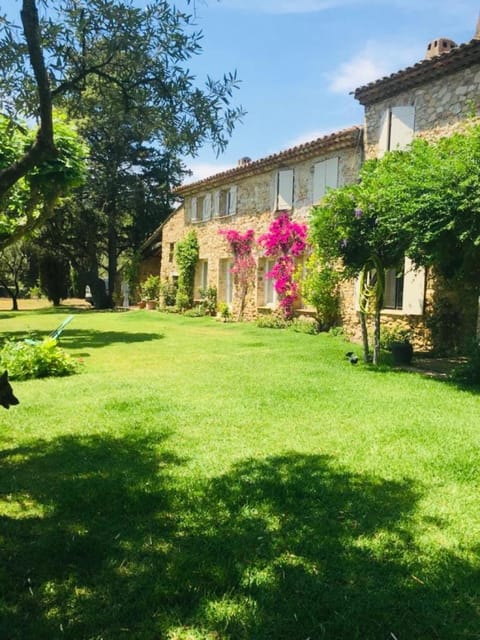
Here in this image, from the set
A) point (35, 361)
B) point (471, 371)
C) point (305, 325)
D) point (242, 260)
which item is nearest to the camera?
point (471, 371)

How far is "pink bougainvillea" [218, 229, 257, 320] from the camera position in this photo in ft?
59.7

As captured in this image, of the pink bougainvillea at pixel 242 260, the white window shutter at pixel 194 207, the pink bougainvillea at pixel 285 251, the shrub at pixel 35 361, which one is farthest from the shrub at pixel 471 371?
the white window shutter at pixel 194 207

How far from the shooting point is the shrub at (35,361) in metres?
8.15

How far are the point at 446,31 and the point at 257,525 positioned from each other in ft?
43.2

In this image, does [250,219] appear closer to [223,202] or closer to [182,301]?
[223,202]

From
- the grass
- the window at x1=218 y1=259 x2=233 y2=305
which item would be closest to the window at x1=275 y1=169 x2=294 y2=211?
the window at x1=218 y1=259 x2=233 y2=305

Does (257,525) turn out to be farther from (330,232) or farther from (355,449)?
(330,232)

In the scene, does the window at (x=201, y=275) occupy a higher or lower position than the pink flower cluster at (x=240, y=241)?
lower

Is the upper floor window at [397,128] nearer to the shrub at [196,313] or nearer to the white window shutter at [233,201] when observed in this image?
the white window shutter at [233,201]

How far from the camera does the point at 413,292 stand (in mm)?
11781

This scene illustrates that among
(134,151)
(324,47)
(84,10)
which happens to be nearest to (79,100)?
(84,10)

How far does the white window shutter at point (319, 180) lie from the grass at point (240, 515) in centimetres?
939

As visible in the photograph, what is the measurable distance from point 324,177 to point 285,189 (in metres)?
1.98

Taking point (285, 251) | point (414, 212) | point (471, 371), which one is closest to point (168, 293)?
point (285, 251)
